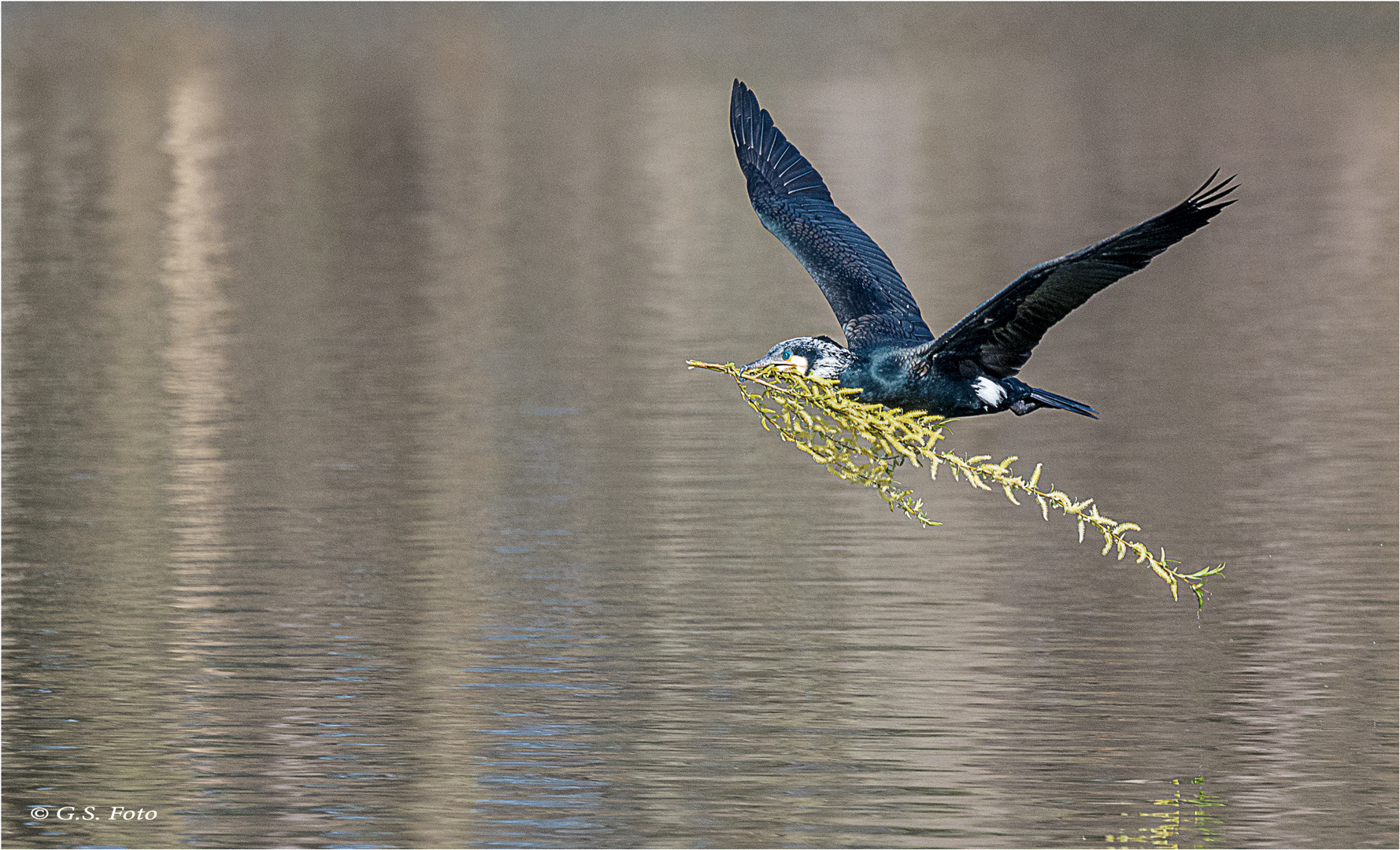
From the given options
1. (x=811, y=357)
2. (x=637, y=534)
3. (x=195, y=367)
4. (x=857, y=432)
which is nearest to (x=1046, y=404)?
(x=857, y=432)

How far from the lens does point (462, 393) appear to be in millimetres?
23656

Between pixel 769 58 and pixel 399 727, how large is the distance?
59910 mm

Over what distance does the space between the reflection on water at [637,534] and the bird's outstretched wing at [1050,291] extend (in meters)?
2.04

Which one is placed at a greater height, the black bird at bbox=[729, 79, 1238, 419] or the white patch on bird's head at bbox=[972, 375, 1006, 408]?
the black bird at bbox=[729, 79, 1238, 419]

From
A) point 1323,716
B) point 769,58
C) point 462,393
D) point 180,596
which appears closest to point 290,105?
point 769,58

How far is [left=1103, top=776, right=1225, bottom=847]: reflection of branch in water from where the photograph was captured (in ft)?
35.3

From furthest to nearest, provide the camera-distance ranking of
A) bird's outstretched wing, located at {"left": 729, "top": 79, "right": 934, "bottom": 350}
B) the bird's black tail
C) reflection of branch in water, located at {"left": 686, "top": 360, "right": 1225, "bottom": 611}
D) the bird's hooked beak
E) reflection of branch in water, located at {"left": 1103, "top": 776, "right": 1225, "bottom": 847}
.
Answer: bird's outstretched wing, located at {"left": 729, "top": 79, "right": 934, "bottom": 350} < reflection of branch in water, located at {"left": 1103, "top": 776, "right": 1225, "bottom": 847} < the bird's black tail < the bird's hooked beak < reflection of branch in water, located at {"left": 686, "top": 360, "right": 1225, "bottom": 611}

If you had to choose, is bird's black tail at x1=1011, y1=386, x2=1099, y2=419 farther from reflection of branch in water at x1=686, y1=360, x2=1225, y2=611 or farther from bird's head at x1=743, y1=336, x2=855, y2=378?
bird's head at x1=743, y1=336, x2=855, y2=378

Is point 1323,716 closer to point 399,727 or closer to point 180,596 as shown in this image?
point 399,727

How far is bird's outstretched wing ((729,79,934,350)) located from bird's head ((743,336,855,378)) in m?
0.43

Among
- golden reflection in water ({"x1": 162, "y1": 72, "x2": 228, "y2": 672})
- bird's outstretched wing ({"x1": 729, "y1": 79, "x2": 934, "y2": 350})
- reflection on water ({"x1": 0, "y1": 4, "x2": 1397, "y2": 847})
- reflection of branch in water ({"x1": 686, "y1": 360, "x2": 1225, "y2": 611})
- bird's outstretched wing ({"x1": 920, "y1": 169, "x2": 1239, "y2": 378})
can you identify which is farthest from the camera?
golden reflection in water ({"x1": 162, "y1": 72, "x2": 228, "y2": 672})

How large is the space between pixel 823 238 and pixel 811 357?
94.3 inches

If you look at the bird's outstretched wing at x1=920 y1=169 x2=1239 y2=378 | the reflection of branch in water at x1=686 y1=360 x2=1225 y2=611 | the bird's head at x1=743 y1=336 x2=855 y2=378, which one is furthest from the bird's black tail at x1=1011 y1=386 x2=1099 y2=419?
the bird's head at x1=743 y1=336 x2=855 y2=378

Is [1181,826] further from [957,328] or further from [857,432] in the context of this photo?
[957,328]
